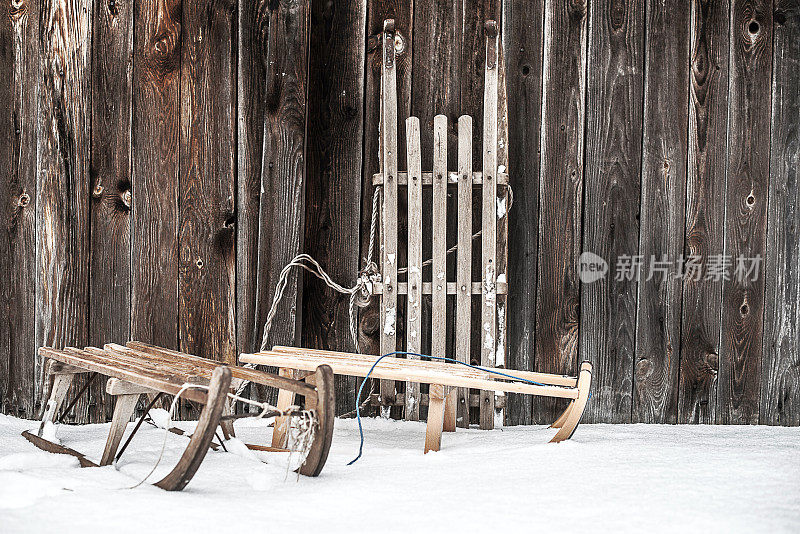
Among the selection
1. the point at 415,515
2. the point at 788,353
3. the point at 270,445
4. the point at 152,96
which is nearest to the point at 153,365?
the point at 270,445

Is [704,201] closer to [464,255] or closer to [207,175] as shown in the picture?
[464,255]

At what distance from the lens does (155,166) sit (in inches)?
120

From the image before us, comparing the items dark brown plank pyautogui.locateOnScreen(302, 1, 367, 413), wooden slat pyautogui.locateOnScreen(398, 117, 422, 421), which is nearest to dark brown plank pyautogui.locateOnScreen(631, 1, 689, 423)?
wooden slat pyautogui.locateOnScreen(398, 117, 422, 421)

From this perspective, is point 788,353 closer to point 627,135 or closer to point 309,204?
point 627,135

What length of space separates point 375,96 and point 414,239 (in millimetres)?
746

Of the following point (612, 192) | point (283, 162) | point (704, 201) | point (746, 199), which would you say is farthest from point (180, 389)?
point (746, 199)

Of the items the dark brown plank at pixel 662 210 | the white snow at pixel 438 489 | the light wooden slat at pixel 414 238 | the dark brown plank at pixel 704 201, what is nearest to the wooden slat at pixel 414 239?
the light wooden slat at pixel 414 238

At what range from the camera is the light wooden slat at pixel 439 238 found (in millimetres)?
2920

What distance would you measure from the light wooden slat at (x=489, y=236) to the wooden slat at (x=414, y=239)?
Answer: 30cm

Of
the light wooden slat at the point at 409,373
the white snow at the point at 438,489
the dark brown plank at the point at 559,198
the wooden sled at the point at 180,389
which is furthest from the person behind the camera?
the dark brown plank at the point at 559,198

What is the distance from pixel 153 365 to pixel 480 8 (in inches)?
85.9

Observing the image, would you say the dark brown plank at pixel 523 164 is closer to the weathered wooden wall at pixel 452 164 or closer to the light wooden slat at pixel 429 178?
the weathered wooden wall at pixel 452 164

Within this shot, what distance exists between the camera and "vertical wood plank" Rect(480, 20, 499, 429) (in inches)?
114

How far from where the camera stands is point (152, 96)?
120 inches
